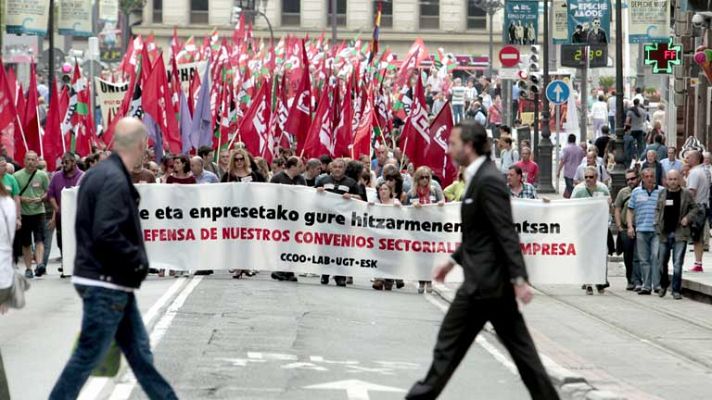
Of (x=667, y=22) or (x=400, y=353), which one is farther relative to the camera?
(x=667, y=22)

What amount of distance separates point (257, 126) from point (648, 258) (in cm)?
1145

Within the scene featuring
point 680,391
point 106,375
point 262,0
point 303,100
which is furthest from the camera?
point 262,0

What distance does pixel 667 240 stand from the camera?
69.5ft

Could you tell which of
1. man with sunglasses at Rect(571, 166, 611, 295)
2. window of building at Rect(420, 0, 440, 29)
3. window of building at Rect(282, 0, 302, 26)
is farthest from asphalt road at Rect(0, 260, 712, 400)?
window of building at Rect(420, 0, 440, 29)

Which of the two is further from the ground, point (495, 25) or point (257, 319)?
point (495, 25)

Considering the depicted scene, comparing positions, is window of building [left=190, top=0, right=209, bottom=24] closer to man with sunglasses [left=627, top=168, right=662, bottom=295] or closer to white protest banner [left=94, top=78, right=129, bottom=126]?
white protest banner [left=94, top=78, right=129, bottom=126]

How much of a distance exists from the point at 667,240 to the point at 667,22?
47.7 feet

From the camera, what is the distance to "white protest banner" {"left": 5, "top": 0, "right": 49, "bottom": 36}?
4194cm

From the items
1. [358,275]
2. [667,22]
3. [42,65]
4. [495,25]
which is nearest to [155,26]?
Result: [495,25]

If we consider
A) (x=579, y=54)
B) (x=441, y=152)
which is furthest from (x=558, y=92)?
(x=441, y=152)

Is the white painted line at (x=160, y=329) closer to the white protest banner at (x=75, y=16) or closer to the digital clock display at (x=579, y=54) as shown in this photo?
the digital clock display at (x=579, y=54)

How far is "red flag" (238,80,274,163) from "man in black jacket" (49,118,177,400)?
22.0 metres

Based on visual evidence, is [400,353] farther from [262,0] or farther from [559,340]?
[262,0]

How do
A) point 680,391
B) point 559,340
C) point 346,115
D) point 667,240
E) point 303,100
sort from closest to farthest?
point 680,391 → point 559,340 → point 667,240 → point 346,115 → point 303,100
